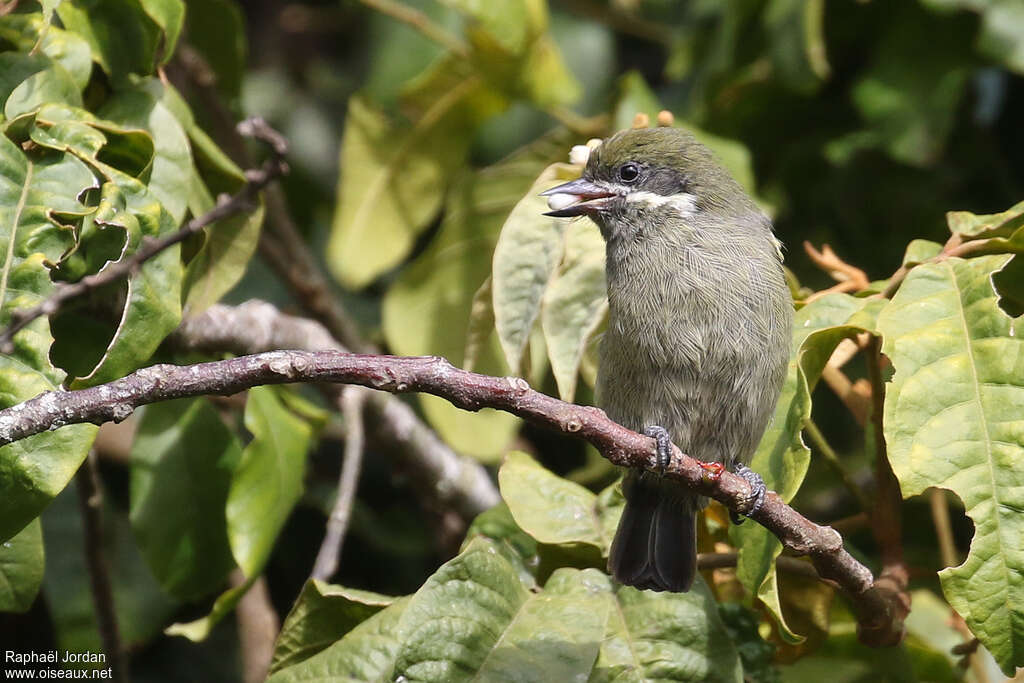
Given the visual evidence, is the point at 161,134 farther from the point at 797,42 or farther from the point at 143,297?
the point at 797,42

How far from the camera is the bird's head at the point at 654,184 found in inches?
122

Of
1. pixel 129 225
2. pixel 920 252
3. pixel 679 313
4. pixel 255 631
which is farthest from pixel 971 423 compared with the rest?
pixel 255 631

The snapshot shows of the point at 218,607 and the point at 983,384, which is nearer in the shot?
the point at 983,384

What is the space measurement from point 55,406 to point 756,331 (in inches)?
67.4

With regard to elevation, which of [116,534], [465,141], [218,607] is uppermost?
[465,141]

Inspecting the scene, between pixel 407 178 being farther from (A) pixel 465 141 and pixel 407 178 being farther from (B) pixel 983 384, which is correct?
(B) pixel 983 384

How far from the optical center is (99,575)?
120 inches

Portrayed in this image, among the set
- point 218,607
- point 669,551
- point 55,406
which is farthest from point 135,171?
point 669,551

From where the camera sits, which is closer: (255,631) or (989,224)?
(989,224)

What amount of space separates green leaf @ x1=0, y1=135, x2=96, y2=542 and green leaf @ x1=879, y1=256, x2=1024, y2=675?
5.27ft

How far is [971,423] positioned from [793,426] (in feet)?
1.17

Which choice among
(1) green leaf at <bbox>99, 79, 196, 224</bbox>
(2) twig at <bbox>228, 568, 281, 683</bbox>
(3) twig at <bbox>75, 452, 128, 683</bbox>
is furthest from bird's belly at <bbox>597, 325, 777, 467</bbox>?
(3) twig at <bbox>75, 452, 128, 683</bbox>

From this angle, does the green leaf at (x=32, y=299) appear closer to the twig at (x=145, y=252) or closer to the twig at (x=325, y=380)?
the twig at (x=145, y=252)

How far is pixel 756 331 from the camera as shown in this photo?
2.79m
